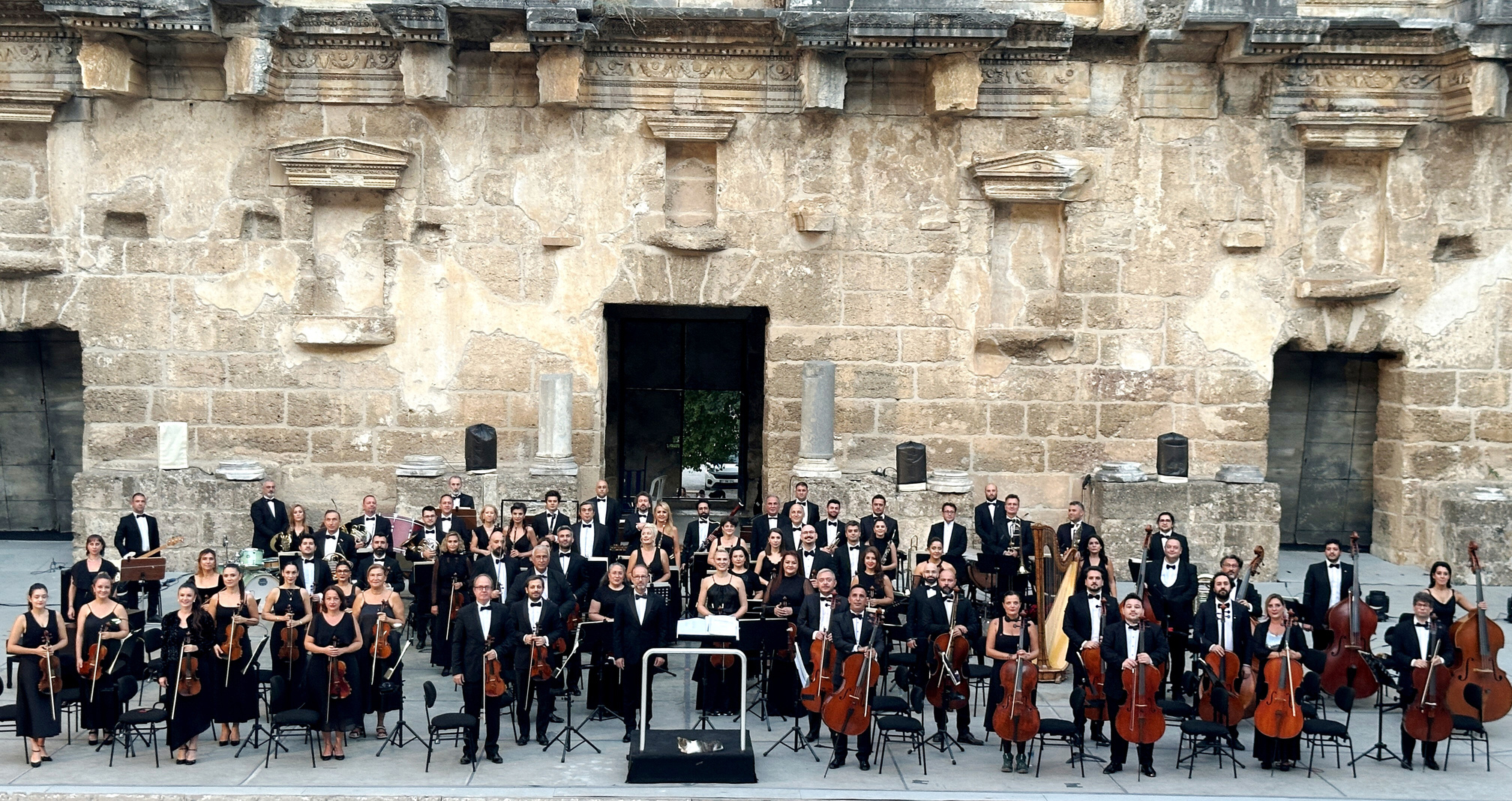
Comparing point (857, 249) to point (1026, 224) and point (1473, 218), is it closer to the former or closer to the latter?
point (1026, 224)

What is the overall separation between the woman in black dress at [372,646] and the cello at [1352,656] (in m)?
7.40

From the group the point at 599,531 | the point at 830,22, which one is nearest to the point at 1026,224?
the point at 830,22

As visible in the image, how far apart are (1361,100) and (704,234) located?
24.4 feet

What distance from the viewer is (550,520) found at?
48.5 ft

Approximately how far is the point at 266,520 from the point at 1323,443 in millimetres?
12351

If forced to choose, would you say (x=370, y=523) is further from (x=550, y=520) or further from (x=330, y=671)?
(x=330, y=671)

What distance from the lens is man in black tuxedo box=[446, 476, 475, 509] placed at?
49.8 ft

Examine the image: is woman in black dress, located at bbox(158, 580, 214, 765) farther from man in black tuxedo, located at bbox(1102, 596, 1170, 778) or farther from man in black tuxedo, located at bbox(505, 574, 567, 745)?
man in black tuxedo, located at bbox(1102, 596, 1170, 778)

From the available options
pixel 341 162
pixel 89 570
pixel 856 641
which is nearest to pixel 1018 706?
pixel 856 641

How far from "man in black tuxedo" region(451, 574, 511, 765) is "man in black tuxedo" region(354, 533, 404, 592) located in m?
1.82

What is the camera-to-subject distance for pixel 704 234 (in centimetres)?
1694

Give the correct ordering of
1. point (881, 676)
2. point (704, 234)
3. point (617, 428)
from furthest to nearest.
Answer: point (617, 428) → point (704, 234) → point (881, 676)

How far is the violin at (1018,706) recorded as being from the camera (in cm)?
1079

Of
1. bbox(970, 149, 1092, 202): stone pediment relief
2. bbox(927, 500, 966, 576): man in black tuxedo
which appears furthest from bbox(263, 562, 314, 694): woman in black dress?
bbox(970, 149, 1092, 202): stone pediment relief
